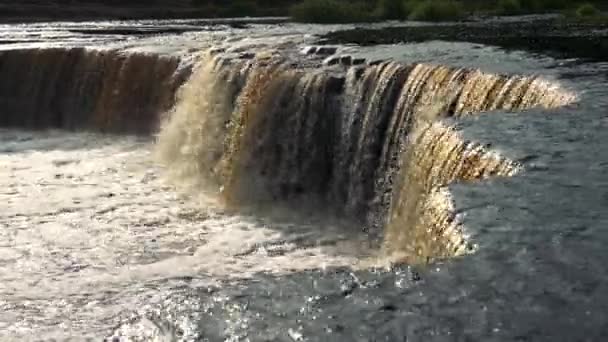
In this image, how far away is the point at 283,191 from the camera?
9.98m

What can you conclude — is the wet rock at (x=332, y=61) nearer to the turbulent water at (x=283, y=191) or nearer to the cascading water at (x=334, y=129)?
the turbulent water at (x=283, y=191)

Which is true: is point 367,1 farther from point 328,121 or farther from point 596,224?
point 596,224

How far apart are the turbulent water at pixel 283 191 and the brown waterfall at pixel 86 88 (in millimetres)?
34

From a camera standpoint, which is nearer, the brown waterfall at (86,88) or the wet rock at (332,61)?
the wet rock at (332,61)

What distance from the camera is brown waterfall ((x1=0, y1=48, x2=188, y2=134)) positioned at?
1417 cm

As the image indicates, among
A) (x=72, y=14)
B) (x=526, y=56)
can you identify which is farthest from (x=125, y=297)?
(x=72, y=14)

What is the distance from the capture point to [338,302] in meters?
3.71

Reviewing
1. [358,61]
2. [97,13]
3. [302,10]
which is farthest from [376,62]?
[97,13]

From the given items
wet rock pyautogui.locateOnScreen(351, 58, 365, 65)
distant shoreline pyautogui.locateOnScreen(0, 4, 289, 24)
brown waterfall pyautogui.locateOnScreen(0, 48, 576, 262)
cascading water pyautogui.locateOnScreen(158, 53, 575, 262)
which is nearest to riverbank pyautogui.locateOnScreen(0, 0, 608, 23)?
distant shoreline pyautogui.locateOnScreen(0, 4, 289, 24)

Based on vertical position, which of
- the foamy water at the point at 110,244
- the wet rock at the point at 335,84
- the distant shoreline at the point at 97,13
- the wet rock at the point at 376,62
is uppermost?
the wet rock at the point at 376,62

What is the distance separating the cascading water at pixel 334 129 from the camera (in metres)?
8.18

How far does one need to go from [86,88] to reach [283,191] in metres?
6.21

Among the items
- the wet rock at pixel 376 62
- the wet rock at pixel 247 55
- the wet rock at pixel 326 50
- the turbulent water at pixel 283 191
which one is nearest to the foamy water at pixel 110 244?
the turbulent water at pixel 283 191

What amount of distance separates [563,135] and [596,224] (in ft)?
6.26
